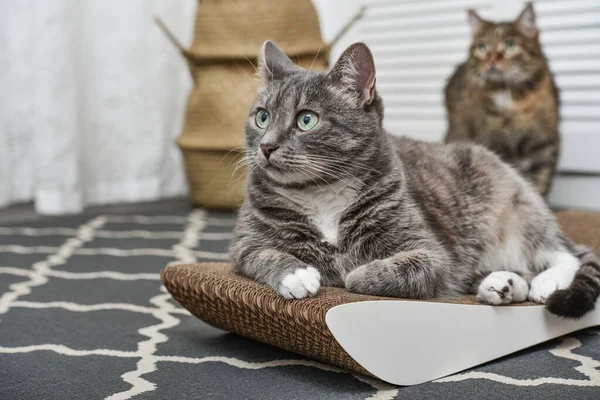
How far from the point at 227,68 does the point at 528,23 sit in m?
1.35

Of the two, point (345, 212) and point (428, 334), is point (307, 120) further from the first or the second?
point (428, 334)

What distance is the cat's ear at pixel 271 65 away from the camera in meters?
1.52

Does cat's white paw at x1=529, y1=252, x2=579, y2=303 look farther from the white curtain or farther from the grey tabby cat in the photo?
the white curtain

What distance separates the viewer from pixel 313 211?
1433 mm

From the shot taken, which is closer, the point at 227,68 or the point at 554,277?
the point at 554,277

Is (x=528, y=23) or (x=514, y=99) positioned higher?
(x=528, y=23)

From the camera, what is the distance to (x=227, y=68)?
327 centimetres

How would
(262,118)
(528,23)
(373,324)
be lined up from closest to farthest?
(373,324) < (262,118) < (528,23)

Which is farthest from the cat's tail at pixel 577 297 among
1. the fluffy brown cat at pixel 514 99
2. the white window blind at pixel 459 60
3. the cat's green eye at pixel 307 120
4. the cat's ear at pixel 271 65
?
the white window blind at pixel 459 60

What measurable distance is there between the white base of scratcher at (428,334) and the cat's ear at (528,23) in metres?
1.65

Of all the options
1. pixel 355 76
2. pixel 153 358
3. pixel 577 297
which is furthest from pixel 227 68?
pixel 577 297

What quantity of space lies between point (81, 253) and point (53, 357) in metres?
1.11

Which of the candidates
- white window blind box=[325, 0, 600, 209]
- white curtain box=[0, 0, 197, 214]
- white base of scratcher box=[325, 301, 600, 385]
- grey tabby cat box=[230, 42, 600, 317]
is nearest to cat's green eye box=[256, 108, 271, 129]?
grey tabby cat box=[230, 42, 600, 317]

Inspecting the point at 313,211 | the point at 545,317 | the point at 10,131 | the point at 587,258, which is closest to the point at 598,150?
the point at 587,258
